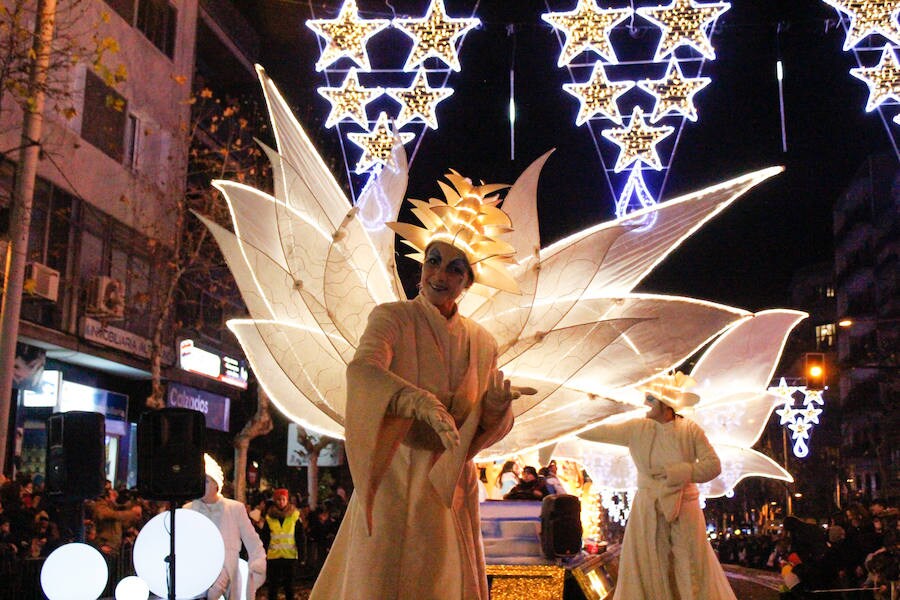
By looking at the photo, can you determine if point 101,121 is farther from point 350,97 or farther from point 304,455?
point 304,455

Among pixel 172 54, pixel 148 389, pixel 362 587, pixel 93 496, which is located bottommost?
pixel 362 587

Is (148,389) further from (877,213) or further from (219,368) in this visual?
(877,213)

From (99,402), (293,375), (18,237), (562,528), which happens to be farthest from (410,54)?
(99,402)

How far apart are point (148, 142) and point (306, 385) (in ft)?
63.1

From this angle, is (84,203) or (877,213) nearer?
(84,203)

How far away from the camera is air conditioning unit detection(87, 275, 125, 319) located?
21.8 meters

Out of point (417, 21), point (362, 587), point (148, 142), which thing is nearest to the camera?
point (362, 587)

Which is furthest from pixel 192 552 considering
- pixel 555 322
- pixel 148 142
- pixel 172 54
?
pixel 172 54

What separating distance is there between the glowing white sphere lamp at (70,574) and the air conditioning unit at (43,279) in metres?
9.95

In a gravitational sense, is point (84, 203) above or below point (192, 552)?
above

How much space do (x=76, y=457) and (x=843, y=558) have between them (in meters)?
8.12

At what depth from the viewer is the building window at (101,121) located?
2217 cm

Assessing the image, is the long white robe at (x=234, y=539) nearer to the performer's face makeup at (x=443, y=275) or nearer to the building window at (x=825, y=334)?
the performer's face makeup at (x=443, y=275)

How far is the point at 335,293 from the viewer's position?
267 inches
